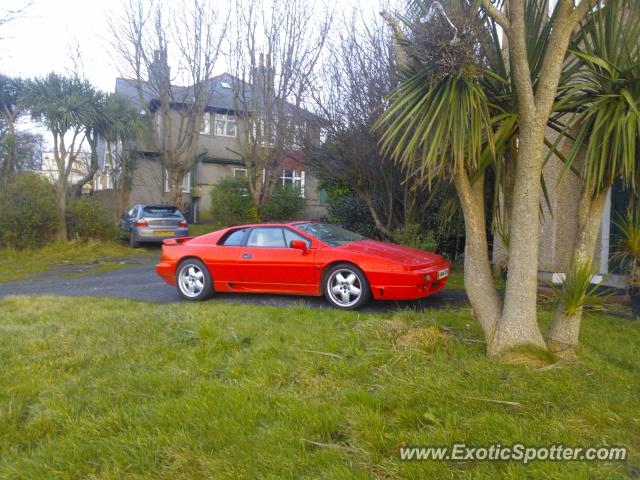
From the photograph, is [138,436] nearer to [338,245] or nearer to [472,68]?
[472,68]

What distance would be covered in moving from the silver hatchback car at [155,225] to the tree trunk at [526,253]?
13.2 m

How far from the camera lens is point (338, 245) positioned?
288 inches

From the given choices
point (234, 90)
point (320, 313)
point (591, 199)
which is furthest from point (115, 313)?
point (234, 90)

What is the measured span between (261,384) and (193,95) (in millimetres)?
16216

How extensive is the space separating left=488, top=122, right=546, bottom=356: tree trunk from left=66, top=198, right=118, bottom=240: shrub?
541 inches

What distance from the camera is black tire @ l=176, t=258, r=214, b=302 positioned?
7871 millimetres

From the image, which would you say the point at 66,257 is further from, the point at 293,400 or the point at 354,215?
the point at 293,400

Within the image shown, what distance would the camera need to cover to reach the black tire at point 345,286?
6805 millimetres

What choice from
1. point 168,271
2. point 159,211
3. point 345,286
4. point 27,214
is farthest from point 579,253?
point 27,214

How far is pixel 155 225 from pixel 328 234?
9695 mm

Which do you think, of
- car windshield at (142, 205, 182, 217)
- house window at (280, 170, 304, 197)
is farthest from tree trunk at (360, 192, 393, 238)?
house window at (280, 170, 304, 197)

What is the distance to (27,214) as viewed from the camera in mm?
14391

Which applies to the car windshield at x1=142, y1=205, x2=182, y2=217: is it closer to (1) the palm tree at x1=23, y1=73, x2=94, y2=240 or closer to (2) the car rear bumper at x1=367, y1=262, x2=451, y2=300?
(1) the palm tree at x1=23, y1=73, x2=94, y2=240

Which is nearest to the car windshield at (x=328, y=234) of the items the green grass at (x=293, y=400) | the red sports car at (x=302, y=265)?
the red sports car at (x=302, y=265)
